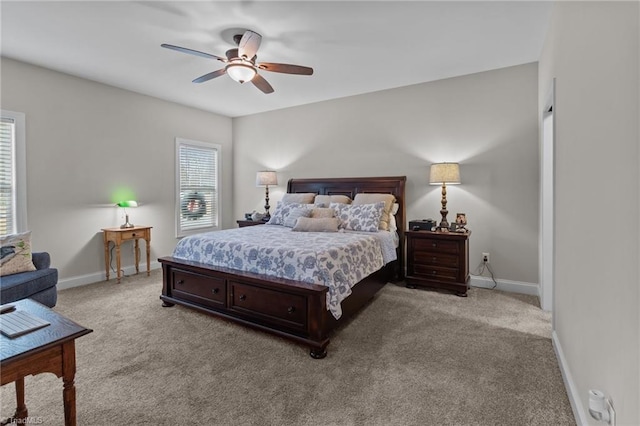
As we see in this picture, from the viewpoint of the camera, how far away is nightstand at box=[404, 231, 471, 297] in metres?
3.67

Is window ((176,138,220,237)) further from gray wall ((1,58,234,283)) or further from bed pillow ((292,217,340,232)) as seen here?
bed pillow ((292,217,340,232))

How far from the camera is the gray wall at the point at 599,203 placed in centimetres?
104

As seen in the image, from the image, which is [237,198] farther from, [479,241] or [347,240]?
[479,241]

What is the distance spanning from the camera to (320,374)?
6.91 ft

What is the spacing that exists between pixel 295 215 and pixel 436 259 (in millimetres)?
1866

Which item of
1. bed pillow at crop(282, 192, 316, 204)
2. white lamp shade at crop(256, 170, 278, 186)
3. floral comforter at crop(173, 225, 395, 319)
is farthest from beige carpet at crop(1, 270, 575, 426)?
white lamp shade at crop(256, 170, 278, 186)

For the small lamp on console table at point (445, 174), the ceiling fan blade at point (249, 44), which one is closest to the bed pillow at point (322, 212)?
the small lamp on console table at point (445, 174)

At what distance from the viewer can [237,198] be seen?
6277mm

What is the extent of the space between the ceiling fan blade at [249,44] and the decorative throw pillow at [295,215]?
195 cm

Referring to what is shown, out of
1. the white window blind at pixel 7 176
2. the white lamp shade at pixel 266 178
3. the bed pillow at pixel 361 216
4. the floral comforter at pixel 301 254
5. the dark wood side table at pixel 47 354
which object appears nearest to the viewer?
the dark wood side table at pixel 47 354

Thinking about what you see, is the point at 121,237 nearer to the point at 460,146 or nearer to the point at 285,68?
the point at 285,68

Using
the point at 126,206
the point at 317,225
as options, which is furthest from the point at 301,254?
the point at 126,206

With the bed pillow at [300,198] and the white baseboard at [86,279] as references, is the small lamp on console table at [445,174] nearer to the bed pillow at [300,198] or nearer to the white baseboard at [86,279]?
the bed pillow at [300,198]

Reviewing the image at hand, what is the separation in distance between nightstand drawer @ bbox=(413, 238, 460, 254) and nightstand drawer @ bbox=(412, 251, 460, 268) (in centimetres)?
5
